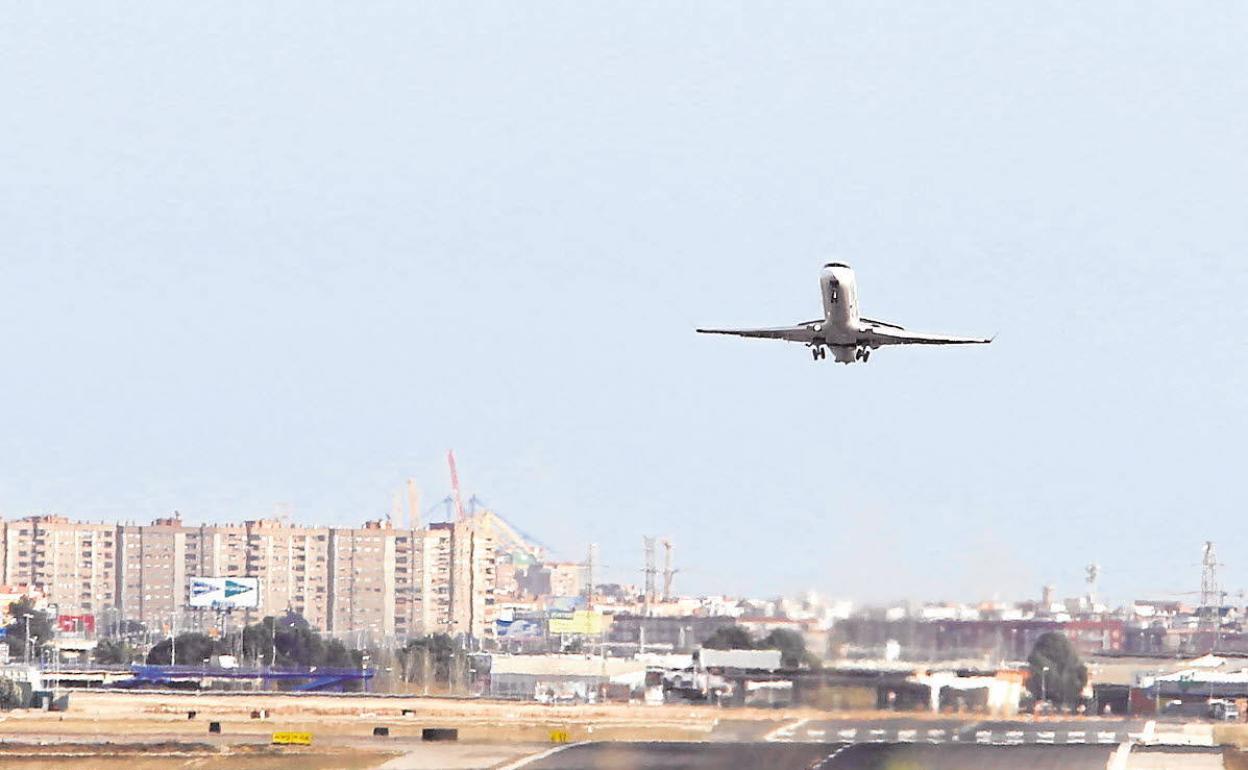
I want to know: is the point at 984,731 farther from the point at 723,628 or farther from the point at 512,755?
the point at 723,628

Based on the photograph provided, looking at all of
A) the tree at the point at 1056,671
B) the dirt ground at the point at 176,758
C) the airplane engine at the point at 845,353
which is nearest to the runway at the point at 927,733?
the tree at the point at 1056,671

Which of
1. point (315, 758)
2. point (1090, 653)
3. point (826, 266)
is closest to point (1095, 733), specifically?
point (1090, 653)

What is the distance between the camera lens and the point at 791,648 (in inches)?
5709

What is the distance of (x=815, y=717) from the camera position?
138 m

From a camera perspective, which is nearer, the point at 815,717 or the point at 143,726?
the point at 815,717

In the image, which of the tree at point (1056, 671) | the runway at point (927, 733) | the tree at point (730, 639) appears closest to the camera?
the runway at point (927, 733)

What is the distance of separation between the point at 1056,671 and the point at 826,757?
92.7ft

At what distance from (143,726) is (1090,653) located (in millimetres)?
66699

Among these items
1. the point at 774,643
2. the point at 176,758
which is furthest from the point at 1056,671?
the point at 176,758

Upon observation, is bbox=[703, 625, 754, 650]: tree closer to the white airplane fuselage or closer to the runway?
the runway

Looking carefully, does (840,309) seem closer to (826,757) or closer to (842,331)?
(842,331)

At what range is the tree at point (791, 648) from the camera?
13744 cm

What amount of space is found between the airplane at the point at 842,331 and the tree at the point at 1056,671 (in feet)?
144

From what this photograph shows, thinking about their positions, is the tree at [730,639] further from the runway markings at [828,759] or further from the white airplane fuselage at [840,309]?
the white airplane fuselage at [840,309]
